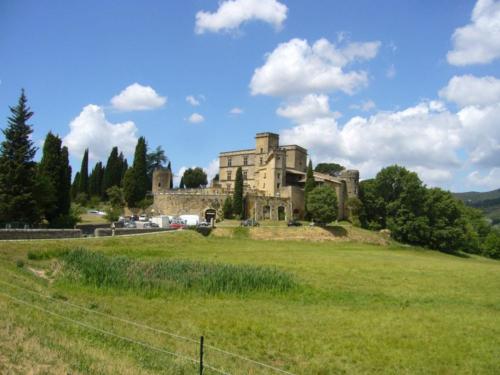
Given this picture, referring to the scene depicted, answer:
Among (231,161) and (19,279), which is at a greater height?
(231,161)

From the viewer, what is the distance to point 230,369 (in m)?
12.2

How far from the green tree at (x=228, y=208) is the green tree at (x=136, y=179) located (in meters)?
13.9

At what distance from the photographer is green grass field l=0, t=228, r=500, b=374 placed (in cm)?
1202

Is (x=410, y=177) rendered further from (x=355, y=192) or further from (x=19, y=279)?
(x=19, y=279)

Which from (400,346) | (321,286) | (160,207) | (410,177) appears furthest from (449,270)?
(160,207)

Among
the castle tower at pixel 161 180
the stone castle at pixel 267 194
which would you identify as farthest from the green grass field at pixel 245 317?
the castle tower at pixel 161 180

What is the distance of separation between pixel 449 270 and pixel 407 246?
27031 mm

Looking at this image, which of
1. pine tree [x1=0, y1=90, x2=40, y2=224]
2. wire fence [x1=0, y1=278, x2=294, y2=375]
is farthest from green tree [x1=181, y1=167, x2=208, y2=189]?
wire fence [x1=0, y1=278, x2=294, y2=375]

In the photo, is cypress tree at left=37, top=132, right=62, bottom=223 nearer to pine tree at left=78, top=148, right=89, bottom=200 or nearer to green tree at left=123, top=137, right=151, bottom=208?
green tree at left=123, top=137, right=151, bottom=208

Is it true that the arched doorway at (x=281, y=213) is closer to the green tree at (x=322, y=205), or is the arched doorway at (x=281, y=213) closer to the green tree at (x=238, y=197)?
the green tree at (x=238, y=197)

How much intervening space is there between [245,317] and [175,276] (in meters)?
6.69

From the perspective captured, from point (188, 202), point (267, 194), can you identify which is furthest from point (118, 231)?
point (267, 194)

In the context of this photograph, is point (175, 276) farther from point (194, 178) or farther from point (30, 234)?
point (194, 178)

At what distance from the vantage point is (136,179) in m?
71.8
